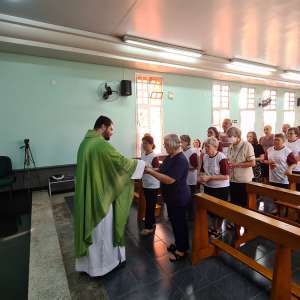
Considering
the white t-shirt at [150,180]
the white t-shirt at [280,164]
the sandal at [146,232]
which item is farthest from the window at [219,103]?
the sandal at [146,232]

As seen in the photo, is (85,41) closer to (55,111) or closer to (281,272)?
(55,111)

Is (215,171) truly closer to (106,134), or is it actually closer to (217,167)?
(217,167)

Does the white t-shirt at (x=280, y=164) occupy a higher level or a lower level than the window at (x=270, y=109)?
lower

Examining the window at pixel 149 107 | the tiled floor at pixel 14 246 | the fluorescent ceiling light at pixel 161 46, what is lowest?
the tiled floor at pixel 14 246

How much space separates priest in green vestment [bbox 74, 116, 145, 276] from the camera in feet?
6.88

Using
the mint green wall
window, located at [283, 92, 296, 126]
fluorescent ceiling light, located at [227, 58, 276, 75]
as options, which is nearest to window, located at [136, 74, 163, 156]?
the mint green wall

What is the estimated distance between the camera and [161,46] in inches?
196

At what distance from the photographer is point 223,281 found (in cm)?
210

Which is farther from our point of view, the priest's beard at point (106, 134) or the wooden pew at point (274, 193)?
the wooden pew at point (274, 193)

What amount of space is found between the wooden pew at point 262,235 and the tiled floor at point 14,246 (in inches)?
73.0

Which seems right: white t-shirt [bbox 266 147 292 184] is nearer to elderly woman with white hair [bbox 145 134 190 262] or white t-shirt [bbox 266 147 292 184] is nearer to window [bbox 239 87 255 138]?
elderly woman with white hair [bbox 145 134 190 262]

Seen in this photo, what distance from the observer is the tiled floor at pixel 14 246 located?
2209 mm

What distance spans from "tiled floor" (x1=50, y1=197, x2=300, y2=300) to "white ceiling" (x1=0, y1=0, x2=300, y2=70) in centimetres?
354

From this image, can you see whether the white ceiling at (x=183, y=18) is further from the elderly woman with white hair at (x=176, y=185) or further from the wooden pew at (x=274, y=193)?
the wooden pew at (x=274, y=193)
